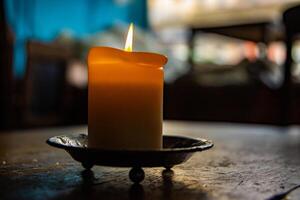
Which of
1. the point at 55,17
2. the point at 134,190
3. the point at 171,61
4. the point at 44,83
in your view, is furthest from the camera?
the point at 171,61

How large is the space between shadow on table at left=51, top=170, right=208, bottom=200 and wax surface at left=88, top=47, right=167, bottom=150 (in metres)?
0.03

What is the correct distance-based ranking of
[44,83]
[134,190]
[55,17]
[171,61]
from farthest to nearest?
[171,61] → [55,17] → [44,83] → [134,190]

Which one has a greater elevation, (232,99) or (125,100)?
(125,100)

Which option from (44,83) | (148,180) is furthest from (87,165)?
(44,83)

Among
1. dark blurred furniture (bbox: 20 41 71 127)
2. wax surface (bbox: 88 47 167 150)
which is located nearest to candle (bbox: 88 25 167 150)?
wax surface (bbox: 88 47 167 150)

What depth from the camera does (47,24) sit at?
3.33 metres

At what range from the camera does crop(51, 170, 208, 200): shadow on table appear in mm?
336

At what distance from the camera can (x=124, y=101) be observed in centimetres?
39

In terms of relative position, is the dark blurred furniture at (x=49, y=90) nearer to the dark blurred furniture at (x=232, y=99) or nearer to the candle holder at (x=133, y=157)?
the dark blurred furniture at (x=232, y=99)

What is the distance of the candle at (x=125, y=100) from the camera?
39 cm

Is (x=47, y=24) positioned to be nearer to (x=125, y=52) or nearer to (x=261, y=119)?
(x=261, y=119)

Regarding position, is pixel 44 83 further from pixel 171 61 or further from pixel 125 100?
pixel 125 100

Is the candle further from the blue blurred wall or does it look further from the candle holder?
the blue blurred wall

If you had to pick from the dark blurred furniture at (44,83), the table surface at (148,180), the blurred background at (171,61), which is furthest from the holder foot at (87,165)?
the dark blurred furniture at (44,83)
